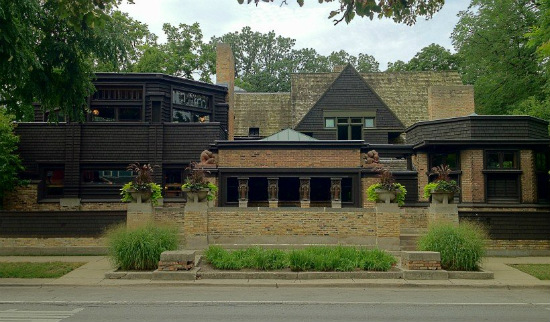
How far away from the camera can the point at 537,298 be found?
11438 mm

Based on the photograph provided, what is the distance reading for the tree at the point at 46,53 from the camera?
12935 mm

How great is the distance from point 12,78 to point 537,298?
14486 mm

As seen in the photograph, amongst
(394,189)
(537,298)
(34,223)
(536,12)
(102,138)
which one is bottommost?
(537,298)

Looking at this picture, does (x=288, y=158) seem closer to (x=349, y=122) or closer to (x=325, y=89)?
(x=349, y=122)

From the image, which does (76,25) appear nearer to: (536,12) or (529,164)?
(529,164)

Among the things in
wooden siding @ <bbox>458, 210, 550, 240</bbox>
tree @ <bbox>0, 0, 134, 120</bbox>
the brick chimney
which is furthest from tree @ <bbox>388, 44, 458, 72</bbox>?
tree @ <bbox>0, 0, 134, 120</bbox>

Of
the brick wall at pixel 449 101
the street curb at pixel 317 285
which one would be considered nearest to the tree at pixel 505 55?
the brick wall at pixel 449 101

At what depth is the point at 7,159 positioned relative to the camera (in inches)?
774

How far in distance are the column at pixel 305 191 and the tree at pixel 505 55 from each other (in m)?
20.2

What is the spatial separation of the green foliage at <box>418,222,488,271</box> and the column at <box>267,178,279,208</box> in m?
8.80

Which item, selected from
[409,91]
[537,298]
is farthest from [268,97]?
[537,298]

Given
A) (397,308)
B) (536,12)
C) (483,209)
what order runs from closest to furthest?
1. (397,308)
2. (483,209)
3. (536,12)

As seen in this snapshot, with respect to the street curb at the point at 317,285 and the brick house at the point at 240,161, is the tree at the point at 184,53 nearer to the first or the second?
the brick house at the point at 240,161

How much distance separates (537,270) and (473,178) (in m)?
6.64
